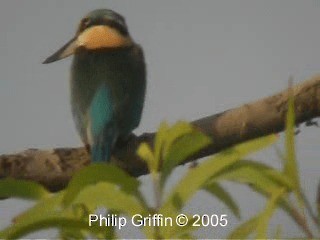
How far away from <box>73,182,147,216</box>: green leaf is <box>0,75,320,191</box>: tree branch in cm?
26

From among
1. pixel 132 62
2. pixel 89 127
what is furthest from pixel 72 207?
pixel 132 62

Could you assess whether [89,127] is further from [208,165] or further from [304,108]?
[208,165]

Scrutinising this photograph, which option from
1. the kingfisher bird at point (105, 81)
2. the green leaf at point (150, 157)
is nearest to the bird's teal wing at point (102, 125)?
the kingfisher bird at point (105, 81)

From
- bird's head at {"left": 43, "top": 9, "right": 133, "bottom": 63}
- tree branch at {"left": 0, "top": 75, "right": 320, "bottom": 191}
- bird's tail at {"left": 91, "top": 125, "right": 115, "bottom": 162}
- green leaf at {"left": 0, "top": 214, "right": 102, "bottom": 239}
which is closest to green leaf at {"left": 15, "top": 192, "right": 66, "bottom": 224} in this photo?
green leaf at {"left": 0, "top": 214, "right": 102, "bottom": 239}

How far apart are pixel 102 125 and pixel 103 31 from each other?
21 cm

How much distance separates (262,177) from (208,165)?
2 centimetres

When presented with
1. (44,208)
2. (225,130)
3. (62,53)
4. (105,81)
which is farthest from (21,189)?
(105,81)

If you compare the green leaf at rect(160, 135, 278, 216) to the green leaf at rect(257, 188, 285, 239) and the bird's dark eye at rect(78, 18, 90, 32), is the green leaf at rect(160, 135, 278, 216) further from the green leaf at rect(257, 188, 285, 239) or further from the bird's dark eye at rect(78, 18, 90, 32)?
the bird's dark eye at rect(78, 18, 90, 32)

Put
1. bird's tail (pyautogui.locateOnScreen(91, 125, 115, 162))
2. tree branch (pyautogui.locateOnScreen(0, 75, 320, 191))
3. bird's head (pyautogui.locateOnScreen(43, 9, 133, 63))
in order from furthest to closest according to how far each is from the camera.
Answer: bird's head (pyautogui.locateOnScreen(43, 9, 133, 63)) < bird's tail (pyautogui.locateOnScreen(91, 125, 115, 162)) < tree branch (pyautogui.locateOnScreen(0, 75, 320, 191))

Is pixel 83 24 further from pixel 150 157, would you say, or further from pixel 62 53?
pixel 150 157

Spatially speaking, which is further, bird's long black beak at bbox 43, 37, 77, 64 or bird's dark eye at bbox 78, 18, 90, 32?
bird's dark eye at bbox 78, 18, 90, 32

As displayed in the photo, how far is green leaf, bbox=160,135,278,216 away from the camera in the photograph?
0.53 ft

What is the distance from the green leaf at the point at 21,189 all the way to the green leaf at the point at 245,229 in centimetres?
5

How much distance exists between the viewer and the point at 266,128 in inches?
17.1
